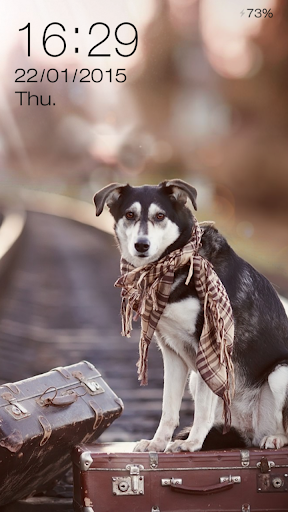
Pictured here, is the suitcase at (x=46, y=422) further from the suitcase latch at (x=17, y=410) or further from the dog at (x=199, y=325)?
the dog at (x=199, y=325)

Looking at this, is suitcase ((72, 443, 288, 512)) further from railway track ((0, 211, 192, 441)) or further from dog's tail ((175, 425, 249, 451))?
railway track ((0, 211, 192, 441))

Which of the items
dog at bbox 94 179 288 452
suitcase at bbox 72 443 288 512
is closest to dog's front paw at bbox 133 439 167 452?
dog at bbox 94 179 288 452

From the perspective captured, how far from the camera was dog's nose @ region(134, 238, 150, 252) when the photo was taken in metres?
3.55

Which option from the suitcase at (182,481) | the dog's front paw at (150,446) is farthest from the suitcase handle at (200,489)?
the dog's front paw at (150,446)

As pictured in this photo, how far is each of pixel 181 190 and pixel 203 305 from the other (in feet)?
1.98

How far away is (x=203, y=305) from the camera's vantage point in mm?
3518

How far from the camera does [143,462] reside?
3.35m

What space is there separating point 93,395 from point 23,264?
451 inches

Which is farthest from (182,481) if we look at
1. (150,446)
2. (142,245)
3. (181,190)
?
(181,190)

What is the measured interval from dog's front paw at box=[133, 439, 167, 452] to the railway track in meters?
1.21

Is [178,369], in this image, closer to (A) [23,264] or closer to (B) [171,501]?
(B) [171,501]

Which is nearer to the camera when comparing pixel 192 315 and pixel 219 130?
pixel 192 315

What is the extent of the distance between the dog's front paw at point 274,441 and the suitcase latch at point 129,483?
665mm

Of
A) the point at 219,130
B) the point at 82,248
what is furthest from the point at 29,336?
the point at 219,130
